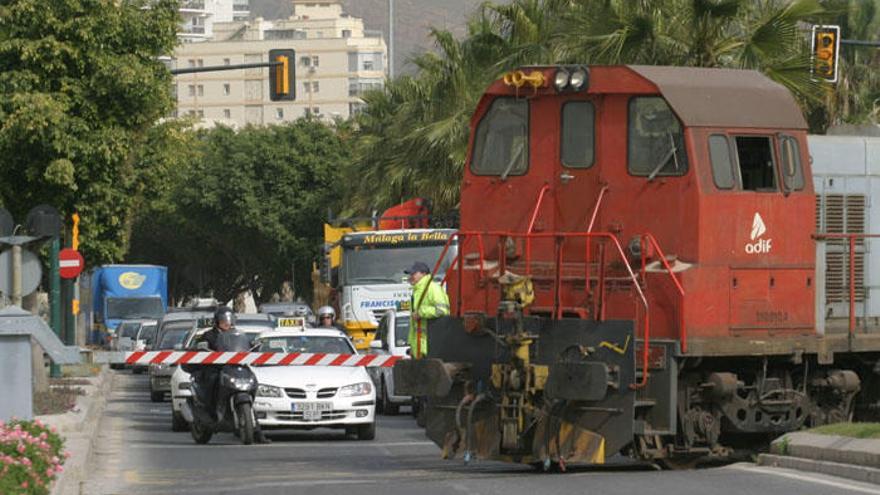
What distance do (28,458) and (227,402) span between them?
847 cm

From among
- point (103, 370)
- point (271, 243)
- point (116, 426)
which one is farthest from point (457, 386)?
point (271, 243)

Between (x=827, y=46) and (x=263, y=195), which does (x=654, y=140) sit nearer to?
(x=827, y=46)

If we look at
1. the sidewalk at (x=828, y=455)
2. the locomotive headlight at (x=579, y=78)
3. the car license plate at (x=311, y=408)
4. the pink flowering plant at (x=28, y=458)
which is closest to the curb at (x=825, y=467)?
the sidewalk at (x=828, y=455)

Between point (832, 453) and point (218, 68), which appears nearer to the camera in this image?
point (832, 453)

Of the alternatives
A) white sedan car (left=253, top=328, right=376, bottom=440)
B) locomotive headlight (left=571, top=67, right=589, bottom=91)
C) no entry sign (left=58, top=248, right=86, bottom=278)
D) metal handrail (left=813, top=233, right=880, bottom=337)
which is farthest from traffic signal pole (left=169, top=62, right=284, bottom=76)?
metal handrail (left=813, top=233, right=880, bottom=337)

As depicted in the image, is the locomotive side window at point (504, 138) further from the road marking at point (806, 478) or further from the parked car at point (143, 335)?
the parked car at point (143, 335)

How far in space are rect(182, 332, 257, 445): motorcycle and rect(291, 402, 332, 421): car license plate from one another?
69 cm

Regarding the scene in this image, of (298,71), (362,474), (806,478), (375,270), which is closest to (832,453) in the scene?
(806,478)

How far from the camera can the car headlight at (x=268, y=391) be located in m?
23.7

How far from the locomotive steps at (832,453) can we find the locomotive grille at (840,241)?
6.35ft

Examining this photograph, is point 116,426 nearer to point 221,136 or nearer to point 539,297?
point 539,297

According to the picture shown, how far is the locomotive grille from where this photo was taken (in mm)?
19141

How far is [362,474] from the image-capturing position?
1805cm

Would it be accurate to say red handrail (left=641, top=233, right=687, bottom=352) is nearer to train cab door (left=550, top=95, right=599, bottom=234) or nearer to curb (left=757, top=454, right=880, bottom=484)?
train cab door (left=550, top=95, right=599, bottom=234)
